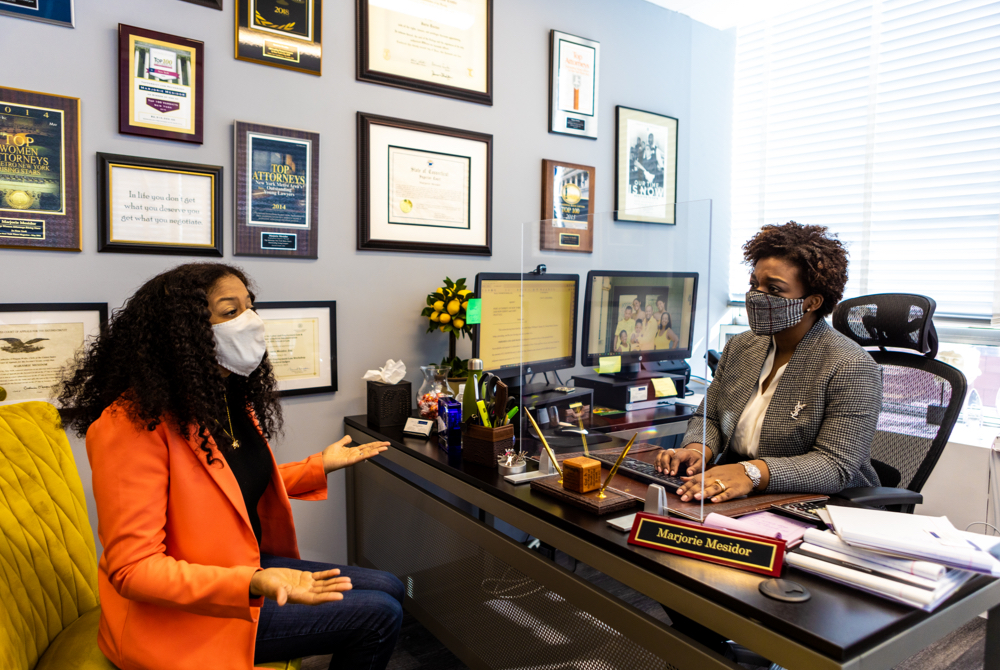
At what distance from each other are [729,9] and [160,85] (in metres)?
2.72

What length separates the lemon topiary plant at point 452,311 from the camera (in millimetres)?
2270

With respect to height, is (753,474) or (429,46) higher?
(429,46)

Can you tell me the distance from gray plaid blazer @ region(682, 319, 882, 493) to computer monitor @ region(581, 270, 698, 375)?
0.61ft

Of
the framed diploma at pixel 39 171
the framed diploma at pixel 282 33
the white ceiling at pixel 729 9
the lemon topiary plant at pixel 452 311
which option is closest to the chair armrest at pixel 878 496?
the lemon topiary plant at pixel 452 311

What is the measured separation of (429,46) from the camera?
2354 mm

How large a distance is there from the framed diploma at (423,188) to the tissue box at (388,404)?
0.53 m

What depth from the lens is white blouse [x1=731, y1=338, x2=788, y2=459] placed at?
1678 millimetres

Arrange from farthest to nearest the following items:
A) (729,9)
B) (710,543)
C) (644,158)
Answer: (729,9) → (644,158) → (710,543)

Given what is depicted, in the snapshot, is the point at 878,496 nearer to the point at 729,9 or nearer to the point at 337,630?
the point at 337,630

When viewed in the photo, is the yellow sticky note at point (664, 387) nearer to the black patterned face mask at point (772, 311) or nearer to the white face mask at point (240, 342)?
the black patterned face mask at point (772, 311)

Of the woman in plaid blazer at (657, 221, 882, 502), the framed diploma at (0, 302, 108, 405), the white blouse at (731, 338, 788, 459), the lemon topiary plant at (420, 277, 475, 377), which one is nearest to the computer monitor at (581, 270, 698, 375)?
the woman in plaid blazer at (657, 221, 882, 502)

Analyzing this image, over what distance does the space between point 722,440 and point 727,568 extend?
0.80 metres

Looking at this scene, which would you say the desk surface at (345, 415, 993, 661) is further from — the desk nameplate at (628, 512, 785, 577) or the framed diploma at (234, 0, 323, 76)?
the framed diploma at (234, 0, 323, 76)

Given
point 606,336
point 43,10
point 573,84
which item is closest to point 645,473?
point 606,336
